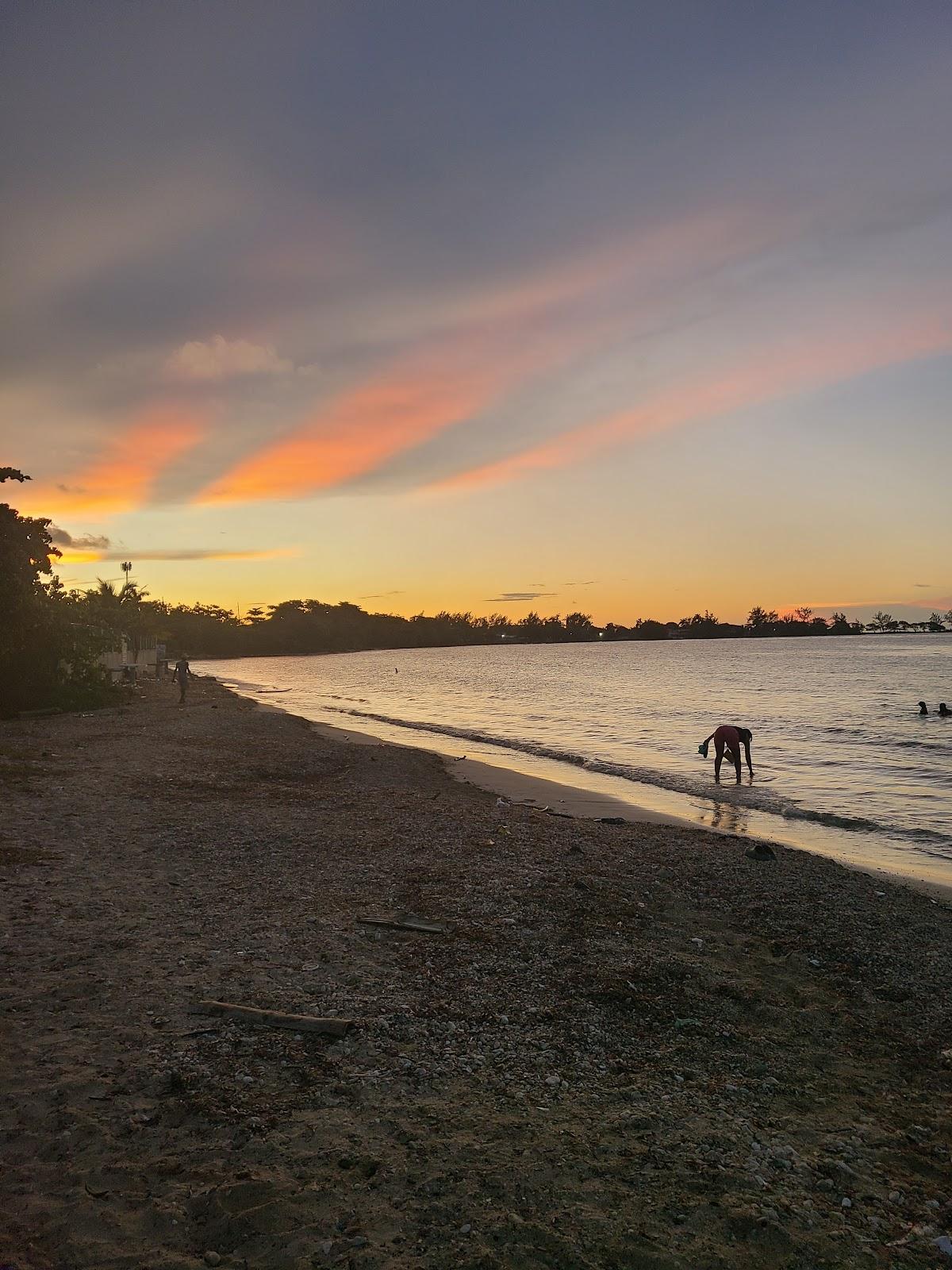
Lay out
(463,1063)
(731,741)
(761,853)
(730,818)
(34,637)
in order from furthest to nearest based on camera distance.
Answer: (34,637) → (731,741) → (730,818) → (761,853) → (463,1063)

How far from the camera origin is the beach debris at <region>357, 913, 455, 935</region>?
895 centimetres

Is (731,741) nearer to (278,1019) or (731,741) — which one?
(731,741)

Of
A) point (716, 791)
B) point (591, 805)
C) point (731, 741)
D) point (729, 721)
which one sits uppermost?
point (731, 741)

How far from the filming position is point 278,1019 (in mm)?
6418

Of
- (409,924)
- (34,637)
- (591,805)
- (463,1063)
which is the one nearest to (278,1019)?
(463,1063)

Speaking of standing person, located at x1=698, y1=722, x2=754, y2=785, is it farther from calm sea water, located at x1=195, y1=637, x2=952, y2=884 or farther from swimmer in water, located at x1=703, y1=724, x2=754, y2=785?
calm sea water, located at x1=195, y1=637, x2=952, y2=884

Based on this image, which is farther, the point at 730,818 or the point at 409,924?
the point at 730,818

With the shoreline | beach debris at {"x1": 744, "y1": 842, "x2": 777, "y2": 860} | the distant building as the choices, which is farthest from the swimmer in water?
the distant building

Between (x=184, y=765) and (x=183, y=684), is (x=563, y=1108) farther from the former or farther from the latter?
(x=183, y=684)

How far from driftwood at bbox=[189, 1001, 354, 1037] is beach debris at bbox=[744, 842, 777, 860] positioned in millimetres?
9739

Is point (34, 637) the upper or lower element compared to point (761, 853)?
upper

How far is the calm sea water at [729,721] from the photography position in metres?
19.2

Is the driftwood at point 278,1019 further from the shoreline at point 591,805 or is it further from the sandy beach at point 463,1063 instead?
the shoreline at point 591,805

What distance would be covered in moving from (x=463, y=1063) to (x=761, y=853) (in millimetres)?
9666
